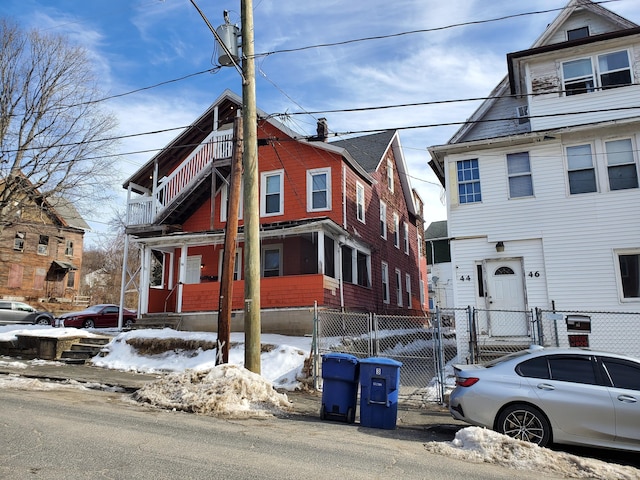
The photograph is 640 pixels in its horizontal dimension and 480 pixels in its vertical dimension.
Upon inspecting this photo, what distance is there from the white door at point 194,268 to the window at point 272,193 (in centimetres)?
357

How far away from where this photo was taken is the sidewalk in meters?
8.49

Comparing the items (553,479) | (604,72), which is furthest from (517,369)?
(604,72)

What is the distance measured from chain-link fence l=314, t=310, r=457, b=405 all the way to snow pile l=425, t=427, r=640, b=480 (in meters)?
3.50

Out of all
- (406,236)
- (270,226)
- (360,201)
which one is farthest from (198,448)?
(406,236)

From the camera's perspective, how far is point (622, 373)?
6598 millimetres

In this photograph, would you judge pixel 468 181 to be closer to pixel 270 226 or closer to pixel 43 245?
pixel 270 226

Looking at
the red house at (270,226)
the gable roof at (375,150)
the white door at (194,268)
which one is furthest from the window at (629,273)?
the white door at (194,268)

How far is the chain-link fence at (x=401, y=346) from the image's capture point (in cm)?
1038

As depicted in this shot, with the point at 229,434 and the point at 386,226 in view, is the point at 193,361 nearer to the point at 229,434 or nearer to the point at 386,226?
the point at 229,434

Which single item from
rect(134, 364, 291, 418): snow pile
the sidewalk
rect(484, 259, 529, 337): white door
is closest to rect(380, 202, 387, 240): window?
rect(484, 259, 529, 337): white door

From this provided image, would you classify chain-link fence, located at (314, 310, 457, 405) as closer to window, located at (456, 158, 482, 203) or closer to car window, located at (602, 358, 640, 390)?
car window, located at (602, 358, 640, 390)

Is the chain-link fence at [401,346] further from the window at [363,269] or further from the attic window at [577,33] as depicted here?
the attic window at [577,33]

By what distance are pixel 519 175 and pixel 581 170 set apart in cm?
169

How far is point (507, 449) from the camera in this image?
5.86 m
